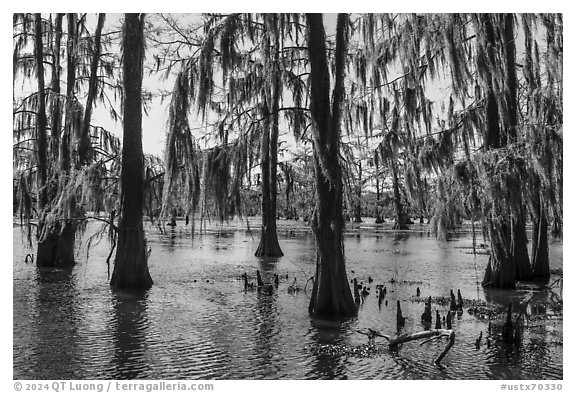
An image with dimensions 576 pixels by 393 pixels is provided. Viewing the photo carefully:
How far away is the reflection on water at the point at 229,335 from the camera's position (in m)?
7.57

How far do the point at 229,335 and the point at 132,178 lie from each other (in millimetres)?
7170

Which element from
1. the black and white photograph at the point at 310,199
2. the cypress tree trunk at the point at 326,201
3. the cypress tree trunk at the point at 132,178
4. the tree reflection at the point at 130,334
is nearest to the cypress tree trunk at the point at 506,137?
the black and white photograph at the point at 310,199

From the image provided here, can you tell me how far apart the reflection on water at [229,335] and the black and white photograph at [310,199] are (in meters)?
0.06

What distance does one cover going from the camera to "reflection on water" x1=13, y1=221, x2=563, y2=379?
7574 millimetres

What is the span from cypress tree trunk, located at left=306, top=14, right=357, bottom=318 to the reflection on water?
0.54 metres

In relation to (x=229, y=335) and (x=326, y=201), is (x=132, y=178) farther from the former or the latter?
(x=229, y=335)

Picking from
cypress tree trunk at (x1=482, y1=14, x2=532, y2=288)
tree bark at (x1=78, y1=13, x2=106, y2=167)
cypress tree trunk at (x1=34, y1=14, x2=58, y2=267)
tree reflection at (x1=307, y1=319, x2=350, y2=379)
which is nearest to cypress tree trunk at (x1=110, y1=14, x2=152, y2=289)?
tree bark at (x1=78, y1=13, x2=106, y2=167)

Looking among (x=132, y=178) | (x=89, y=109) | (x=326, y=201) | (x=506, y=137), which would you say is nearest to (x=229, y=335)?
(x=326, y=201)

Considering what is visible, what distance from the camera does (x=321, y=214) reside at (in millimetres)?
10867

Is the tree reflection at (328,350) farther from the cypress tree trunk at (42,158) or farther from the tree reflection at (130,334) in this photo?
the cypress tree trunk at (42,158)

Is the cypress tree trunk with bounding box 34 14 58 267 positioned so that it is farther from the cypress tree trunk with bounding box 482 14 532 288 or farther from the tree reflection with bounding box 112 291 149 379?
the cypress tree trunk with bounding box 482 14 532 288
